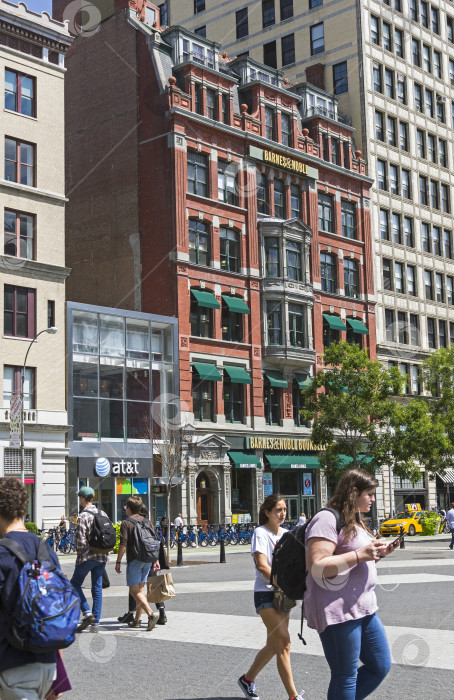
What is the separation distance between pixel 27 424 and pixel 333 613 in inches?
1304

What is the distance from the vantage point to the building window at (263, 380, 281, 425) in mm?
50844

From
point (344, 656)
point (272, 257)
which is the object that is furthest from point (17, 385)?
point (344, 656)

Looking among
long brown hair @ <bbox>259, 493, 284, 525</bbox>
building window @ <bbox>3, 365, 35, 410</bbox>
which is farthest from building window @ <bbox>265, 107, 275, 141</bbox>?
long brown hair @ <bbox>259, 493, 284, 525</bbox>

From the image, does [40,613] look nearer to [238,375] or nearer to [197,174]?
[238,375]

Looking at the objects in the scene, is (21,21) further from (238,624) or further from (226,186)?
(238,624)

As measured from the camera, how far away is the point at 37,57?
136 feet

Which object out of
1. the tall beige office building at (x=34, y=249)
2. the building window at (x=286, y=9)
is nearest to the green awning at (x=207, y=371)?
the tall beige office building at (x=34, y=249)

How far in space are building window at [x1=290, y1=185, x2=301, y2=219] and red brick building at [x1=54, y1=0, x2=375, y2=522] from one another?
10 cm

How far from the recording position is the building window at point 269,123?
53.9m

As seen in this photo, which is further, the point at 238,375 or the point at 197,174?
the point at 197,174

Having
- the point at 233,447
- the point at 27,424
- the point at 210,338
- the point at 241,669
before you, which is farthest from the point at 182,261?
the point at 241,669

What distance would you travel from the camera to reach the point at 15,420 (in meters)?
35.7

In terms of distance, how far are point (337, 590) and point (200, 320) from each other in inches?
1653

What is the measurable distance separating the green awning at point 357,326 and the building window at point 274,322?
22.1 ft
